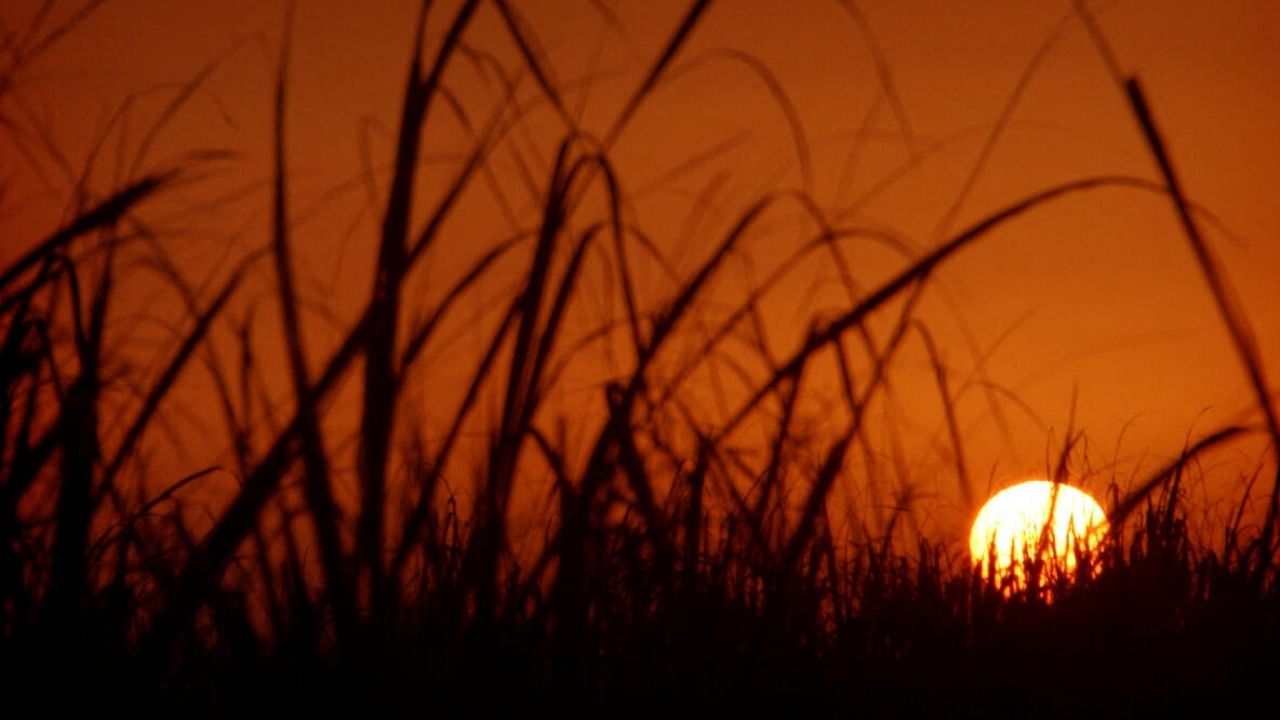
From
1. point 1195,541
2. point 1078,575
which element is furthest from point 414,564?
point 1195,541

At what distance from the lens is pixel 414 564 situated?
134cm

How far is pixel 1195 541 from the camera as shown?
5.43 feet

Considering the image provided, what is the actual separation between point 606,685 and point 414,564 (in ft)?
0.76

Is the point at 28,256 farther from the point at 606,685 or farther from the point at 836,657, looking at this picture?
the point at 836,657

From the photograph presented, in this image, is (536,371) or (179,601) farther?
(536,371)

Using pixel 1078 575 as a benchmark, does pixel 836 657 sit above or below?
below

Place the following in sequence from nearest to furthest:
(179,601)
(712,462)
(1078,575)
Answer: (179,601), (1078,575), (712,462)

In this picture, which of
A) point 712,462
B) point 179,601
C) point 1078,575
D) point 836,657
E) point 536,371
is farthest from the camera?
point 712,462

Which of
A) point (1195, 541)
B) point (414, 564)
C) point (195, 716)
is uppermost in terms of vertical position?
point (1195, 541)

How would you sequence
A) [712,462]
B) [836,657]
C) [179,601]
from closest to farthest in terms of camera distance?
[179,601] → [836,657] → [712,462]

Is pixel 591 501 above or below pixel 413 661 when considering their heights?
above

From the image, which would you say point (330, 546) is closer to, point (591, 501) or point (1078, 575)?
point (591, 501)

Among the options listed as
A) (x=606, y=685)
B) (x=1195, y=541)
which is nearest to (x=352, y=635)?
(x=606, y=685)

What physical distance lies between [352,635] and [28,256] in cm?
39
